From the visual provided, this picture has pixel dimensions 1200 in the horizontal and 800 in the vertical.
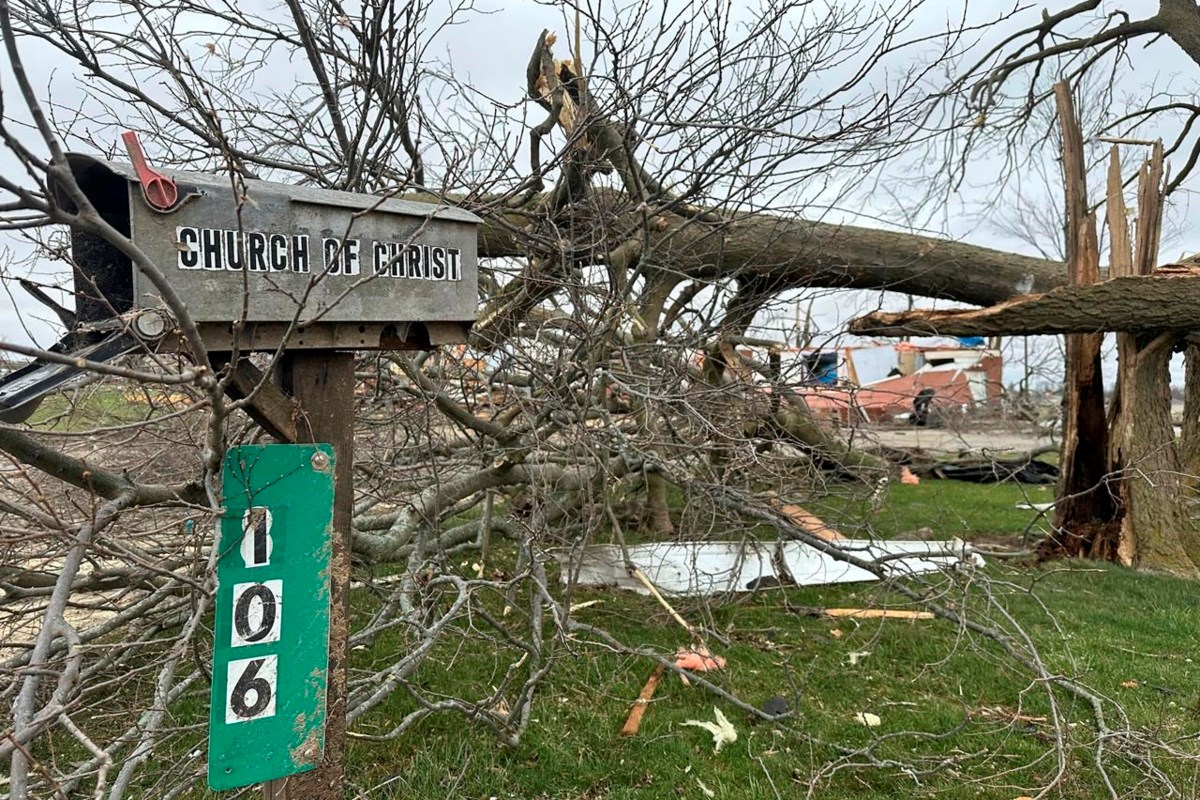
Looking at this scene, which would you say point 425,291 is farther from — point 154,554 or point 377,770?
point 377,770

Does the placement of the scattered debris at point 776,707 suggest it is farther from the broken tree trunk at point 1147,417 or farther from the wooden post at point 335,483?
the broken tree trunk at point 1147,417

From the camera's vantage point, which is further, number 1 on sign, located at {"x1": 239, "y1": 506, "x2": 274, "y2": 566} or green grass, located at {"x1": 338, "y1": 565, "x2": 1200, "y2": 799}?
green grass, located at {"x1": 338, "y1": 565, "x2": 1200, "y2": 799}

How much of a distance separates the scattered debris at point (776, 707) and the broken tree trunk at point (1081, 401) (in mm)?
4561

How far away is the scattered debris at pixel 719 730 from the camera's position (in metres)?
3.55

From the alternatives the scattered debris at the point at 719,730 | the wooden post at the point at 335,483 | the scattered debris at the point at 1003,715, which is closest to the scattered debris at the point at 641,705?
the scattered debris at the point at 719,730

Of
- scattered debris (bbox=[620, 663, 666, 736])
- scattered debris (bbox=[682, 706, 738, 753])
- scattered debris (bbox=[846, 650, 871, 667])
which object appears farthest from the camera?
scattered debris (bbox=[846, 650, 871, 667])

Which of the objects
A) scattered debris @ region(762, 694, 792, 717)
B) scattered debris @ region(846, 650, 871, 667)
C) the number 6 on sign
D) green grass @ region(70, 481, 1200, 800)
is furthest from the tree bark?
the number 6 on sign

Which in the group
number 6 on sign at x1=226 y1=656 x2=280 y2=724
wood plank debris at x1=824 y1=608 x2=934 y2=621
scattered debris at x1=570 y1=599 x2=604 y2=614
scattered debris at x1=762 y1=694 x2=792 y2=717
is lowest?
wood plank debris at x1=824 y1=608 x2=934 y2=621

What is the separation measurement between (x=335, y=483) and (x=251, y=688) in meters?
0.51

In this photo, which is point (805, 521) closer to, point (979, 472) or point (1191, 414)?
point (1191, 414)

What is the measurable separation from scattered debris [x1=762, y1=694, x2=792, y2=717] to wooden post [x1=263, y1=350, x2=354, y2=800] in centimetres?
239

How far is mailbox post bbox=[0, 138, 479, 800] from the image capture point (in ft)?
4.99

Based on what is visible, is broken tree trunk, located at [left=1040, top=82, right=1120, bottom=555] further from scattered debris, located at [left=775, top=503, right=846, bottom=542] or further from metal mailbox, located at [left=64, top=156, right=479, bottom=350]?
metal mailbox, located at [left=64, top=156, right=479, bottom=350]

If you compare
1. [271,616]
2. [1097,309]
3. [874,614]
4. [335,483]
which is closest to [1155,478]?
[1097,309]
